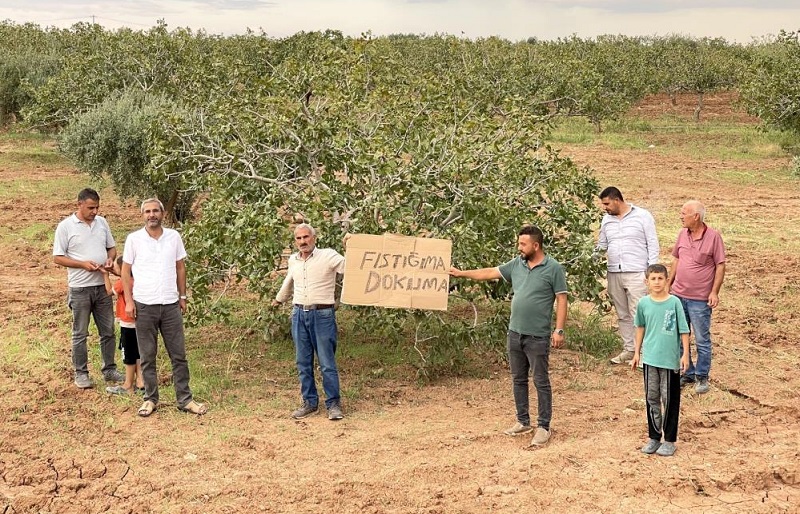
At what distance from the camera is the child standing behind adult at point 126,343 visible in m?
7.17

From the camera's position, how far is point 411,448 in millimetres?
6199

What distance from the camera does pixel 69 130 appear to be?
14656mm

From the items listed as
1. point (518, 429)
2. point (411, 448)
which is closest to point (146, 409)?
point (411, 448)

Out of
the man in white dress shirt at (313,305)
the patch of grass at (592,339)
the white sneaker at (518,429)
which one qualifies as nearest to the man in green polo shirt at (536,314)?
A: the white sneaker at (518,429)

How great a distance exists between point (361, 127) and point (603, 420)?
349 centimetres

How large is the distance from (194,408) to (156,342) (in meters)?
0.58

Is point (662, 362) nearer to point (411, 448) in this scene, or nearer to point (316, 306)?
point (411, 448)

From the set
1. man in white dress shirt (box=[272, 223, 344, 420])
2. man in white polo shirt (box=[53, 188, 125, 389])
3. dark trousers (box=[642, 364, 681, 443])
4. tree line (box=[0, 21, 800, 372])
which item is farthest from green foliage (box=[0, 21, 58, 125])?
dark trousers (box=[642, 364, 681, 443])

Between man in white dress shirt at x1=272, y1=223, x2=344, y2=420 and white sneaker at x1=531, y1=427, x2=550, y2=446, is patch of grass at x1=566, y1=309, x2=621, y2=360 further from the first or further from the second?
man in white dress shirt at x1=272, y1=223, x2=344, y2=420

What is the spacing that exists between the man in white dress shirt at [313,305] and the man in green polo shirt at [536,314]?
134 centimetres

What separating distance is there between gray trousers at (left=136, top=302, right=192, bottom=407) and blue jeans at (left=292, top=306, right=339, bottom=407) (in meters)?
0.88

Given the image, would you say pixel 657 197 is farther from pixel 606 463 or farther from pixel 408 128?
pixel 606 463

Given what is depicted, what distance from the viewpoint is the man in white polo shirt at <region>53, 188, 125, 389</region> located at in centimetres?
718

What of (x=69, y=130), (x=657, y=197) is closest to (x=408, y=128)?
(x=69, y=130)
